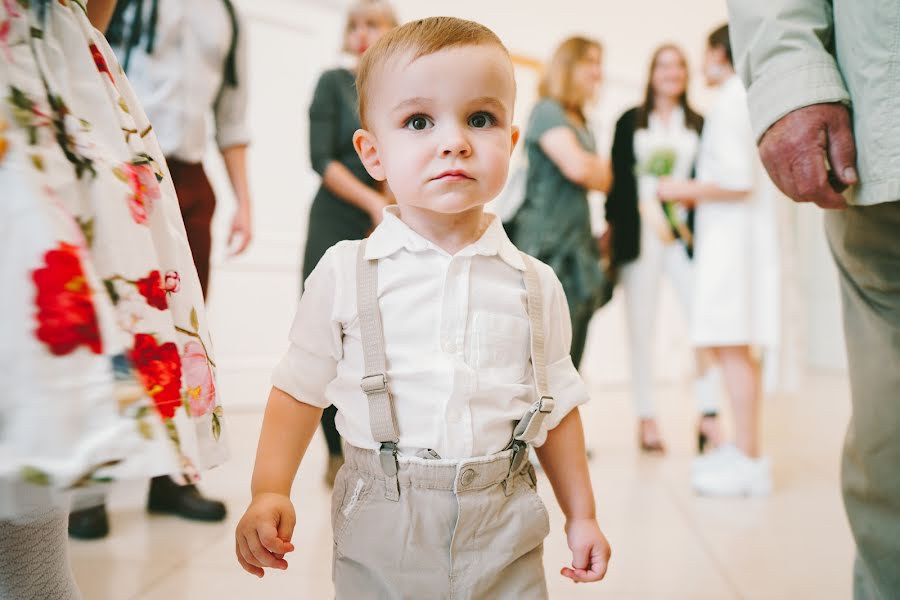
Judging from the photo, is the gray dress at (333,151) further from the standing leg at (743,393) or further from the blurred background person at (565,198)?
the standing leg at (743,393)

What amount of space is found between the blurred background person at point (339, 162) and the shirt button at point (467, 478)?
3.36 feet

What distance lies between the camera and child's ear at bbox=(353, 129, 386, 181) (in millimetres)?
761

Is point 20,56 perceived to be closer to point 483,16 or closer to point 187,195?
point 187,195

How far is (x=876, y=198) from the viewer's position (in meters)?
0.77

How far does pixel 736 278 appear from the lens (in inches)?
74.9

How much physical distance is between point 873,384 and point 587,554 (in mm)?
416

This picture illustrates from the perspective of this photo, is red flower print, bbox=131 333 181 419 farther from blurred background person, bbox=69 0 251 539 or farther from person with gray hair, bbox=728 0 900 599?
blurred background person, bbox=69 0 251 539

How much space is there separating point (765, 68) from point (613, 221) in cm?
149

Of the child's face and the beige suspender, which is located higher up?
the child's face

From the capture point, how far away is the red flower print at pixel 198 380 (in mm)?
550

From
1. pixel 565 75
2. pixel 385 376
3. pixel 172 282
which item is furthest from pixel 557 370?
pixel 565 75

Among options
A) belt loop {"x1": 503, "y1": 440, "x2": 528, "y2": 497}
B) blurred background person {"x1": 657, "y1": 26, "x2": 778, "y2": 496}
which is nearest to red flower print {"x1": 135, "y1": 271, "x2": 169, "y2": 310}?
belt loop {"x1": 503, "y1": 440, "x2": 528, "y2": 497}

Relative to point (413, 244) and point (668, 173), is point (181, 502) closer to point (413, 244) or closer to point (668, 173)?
point (413, 244)

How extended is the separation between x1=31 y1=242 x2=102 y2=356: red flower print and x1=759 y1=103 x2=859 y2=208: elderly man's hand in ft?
2.40
